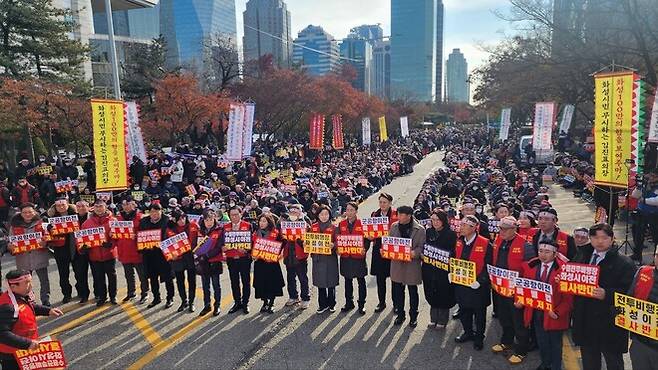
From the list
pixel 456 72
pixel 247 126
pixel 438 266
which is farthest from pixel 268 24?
pixel 456 72

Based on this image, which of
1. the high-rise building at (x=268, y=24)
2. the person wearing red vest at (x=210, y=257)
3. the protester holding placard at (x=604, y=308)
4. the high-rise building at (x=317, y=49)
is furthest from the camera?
the high-rise building at (x=317, y=49)

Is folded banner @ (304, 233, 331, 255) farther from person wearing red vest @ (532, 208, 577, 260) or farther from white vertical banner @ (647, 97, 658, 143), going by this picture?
white vertical banner @ (647, 97, 658, 143)

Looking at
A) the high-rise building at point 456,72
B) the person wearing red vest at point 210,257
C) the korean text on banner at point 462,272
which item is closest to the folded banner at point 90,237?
the person wearing red vest at point 210,257

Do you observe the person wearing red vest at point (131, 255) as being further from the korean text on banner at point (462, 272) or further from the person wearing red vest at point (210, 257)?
the korean text on banner at point (462, 272)

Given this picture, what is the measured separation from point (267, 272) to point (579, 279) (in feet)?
15.6

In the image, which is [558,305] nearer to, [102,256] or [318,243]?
[318,243]

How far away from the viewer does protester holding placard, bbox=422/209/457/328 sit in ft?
22.1

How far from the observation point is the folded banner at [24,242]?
804 centimetres

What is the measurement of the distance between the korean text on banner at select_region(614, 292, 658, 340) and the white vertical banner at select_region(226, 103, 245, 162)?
16044mm

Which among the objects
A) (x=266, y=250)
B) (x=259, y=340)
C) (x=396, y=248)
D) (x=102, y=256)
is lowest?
(x=259, y=340)

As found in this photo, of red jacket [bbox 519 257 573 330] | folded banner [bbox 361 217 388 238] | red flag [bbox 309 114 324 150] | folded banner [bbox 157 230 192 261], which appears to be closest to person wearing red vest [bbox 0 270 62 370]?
folded banner [bbox 157 230 192 261]

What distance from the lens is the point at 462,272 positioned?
21.0 feet

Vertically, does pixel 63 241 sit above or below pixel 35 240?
below

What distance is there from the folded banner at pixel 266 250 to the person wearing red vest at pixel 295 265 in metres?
0.33
